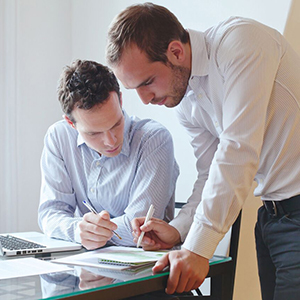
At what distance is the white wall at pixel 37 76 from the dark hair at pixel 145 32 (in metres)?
0.91

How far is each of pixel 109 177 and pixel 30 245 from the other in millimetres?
423

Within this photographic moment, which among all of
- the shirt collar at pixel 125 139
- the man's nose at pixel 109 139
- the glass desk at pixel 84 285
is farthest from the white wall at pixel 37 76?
the glass desk at pixel 84 285

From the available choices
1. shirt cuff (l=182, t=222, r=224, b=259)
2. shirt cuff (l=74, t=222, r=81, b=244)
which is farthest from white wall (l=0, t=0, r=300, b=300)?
shirt cuff (l=182, t=222, r=224, b=259)

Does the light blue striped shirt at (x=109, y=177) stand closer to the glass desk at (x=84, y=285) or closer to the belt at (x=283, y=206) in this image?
the belt at (x=283, y=206)

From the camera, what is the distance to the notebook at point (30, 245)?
1.25 meters

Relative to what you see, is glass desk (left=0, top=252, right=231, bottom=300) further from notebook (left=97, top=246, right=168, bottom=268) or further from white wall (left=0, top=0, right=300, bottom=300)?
white wall (left=0, top=0, right=300, bottom=300)

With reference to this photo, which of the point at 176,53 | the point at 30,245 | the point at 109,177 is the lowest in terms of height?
the point at 30,245

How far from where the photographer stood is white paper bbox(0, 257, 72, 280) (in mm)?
979

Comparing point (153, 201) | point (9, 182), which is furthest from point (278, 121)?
point (9, 182)

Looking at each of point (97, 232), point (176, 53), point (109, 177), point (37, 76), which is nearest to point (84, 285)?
point (97, 232)

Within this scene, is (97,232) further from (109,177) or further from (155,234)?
(109,177)

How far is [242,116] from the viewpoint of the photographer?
108 cm

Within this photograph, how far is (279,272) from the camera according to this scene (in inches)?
47.1

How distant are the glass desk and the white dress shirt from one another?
0.15m
